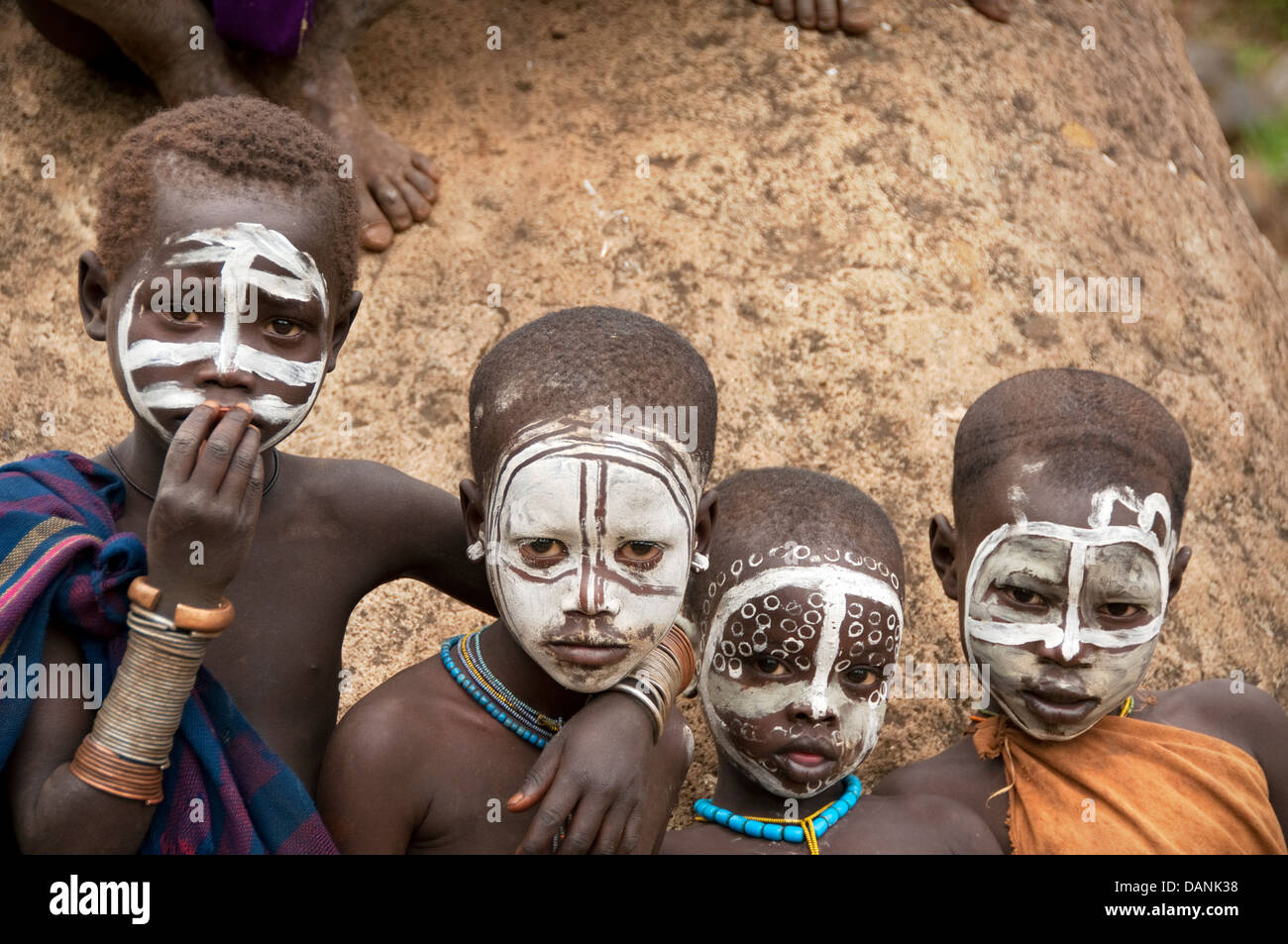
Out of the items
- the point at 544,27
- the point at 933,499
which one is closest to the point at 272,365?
the point at 933,499

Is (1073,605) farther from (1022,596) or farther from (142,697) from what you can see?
(142,697)

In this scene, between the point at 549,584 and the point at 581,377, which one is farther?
the point at 581,377

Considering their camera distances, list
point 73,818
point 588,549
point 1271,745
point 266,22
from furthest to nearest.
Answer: point 266,22 < point 1271,745 < point 588,549 < point 73,818

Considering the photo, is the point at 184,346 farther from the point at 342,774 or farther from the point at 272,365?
the point at 342,774

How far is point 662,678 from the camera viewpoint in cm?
269

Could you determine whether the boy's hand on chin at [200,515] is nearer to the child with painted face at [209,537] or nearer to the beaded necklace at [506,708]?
the child with painted face at [209,537]

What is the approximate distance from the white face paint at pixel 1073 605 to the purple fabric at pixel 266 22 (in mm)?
2332

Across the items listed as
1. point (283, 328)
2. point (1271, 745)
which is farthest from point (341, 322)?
point (1271, 745)

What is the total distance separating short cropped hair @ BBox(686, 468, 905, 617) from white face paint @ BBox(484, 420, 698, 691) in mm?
473

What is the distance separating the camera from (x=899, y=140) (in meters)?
4.66

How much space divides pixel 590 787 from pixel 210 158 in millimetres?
1272

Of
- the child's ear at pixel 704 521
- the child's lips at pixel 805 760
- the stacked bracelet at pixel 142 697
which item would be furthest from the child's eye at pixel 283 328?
the child's lips at pixel 805 760

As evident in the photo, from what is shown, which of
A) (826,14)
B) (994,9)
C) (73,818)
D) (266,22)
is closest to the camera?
(73,818)

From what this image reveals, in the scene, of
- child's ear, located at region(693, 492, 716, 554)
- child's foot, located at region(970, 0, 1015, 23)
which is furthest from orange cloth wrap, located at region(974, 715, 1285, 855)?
child's foot, located at region(970, 0, 1015, 23)
